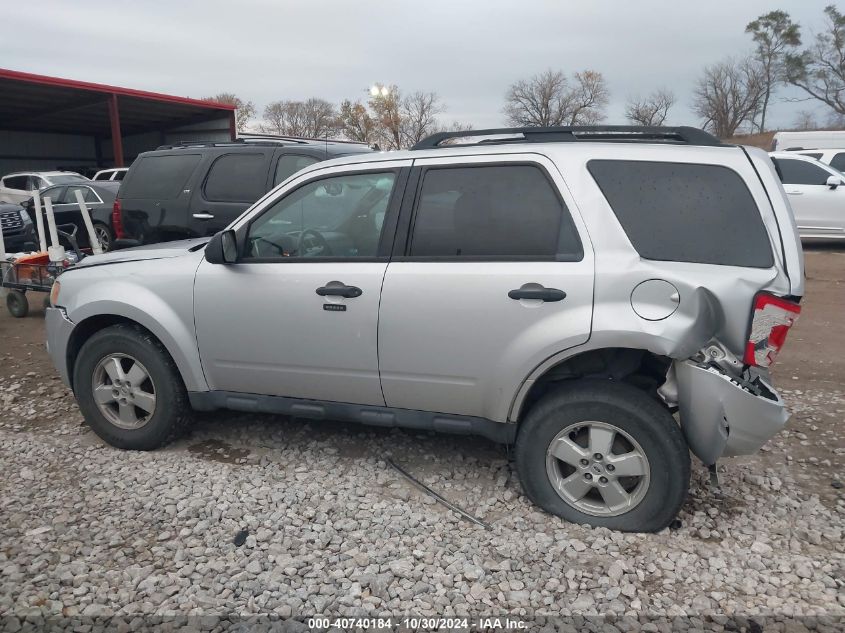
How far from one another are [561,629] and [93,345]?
3.23 metres

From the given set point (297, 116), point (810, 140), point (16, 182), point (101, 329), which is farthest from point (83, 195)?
point (297, 116)

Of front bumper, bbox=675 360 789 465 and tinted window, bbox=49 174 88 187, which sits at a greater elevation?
tinted window, bbox=49 174 88 187

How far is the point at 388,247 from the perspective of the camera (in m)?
3.63

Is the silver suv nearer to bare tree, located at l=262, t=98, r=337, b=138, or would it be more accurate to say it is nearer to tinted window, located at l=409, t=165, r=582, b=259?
tinted window, located at l=409, t=165, r=582, b=259

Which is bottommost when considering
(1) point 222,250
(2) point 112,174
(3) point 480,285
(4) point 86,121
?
(3) point 480,285

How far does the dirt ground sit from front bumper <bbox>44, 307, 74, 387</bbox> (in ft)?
2.30

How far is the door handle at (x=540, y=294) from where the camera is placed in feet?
10.4

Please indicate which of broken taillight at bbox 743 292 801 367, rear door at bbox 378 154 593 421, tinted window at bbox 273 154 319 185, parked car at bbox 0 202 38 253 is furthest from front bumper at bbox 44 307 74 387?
parked car at bbox 0 202 38 253

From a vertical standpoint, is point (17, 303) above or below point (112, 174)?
below

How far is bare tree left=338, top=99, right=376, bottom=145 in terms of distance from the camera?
46219 mm

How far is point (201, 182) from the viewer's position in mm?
7105

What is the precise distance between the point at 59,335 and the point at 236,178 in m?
3.07

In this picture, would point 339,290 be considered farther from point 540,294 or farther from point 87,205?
point 87,205

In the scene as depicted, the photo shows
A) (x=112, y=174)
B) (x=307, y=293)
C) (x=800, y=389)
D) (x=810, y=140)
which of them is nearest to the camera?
(x=307, y=293)
